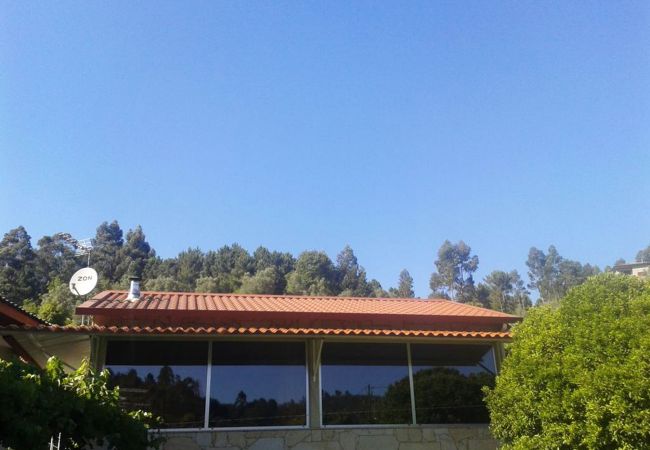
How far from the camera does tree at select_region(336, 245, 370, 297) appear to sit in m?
58.1

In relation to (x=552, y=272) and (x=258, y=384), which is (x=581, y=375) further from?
(x=552, y=272)

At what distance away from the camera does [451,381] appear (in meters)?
9.95

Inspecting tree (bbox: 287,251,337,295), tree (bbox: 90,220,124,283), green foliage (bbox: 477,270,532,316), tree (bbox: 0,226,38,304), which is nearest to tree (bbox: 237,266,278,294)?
tree (bbox: 287,251,337,295)

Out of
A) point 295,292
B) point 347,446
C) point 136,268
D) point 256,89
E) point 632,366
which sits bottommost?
point 347,446

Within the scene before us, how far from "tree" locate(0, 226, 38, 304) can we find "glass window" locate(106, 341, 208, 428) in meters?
40.1

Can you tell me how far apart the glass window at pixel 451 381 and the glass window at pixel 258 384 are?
2.18 metres

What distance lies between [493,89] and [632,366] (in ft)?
22.9

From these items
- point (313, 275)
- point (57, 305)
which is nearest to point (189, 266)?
point (313, 275)

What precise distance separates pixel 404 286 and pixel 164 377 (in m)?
65.0

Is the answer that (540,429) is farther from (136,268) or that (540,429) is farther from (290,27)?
(136,268)

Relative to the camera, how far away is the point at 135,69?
10695mm

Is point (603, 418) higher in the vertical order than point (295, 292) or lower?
lower

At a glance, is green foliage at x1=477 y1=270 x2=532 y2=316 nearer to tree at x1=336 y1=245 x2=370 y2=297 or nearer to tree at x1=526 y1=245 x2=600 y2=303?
tree at x1=526 y1=245 x2=600 y2=303

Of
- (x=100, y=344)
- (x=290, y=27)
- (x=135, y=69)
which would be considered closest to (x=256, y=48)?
(x=290, y=27)
